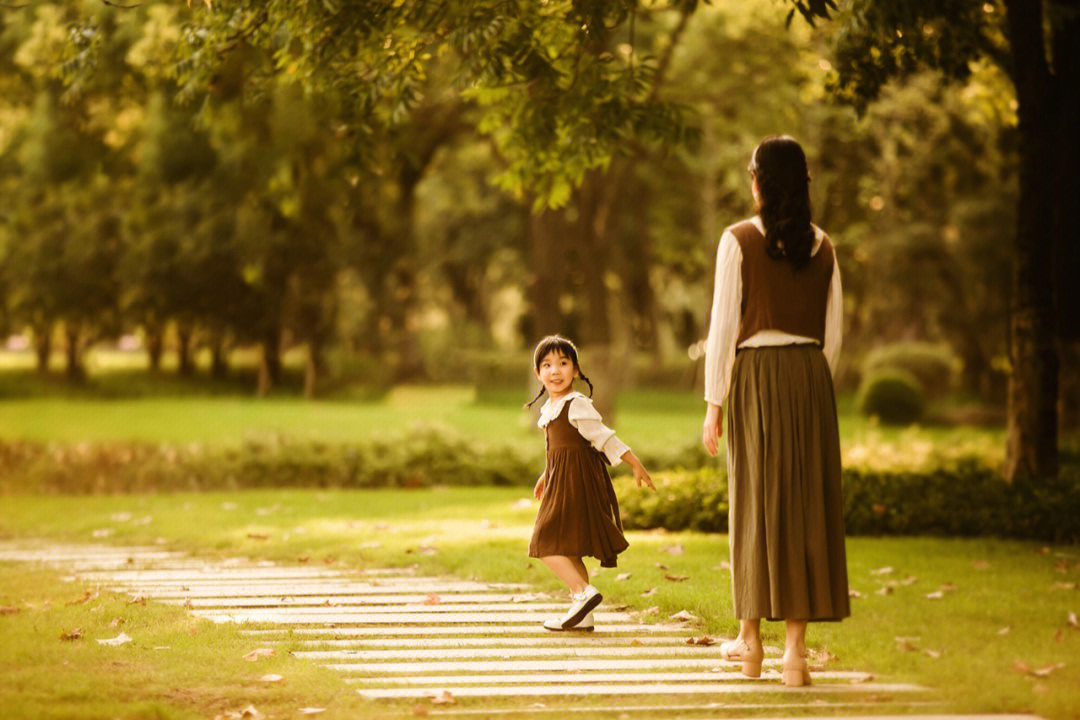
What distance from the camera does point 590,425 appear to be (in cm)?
621

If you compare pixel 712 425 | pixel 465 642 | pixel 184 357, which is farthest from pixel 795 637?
pixel 184 357

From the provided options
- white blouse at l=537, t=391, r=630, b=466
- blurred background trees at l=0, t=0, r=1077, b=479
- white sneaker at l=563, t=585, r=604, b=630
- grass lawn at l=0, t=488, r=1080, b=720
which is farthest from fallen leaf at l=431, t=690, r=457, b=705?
blurred background trees at l=0, t=0, r=1077, b=479

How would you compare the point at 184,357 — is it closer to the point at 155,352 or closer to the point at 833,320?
the point at 155,352

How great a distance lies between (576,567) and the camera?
6.36 m

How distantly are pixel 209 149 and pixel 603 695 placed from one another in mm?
19990

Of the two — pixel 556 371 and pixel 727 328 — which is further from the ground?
pixel 727 328

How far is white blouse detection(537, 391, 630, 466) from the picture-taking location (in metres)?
6.17

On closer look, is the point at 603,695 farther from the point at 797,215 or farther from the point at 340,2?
the point at 340,2

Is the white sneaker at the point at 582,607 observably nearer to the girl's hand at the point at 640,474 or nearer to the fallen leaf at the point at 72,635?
the girl's hand at the point at 640,474

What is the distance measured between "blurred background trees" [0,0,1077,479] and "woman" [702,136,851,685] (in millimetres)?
2332

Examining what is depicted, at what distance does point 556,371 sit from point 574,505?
699 millimetres

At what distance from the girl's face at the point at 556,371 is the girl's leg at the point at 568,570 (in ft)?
2.89

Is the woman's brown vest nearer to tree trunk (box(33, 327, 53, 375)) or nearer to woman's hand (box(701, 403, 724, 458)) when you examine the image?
woman's hand (box(701, 403, 724, 458))

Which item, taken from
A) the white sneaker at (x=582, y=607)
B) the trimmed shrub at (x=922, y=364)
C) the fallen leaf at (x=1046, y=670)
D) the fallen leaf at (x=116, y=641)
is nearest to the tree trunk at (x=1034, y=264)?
the fallen leaf at (x=1046, y=670)
